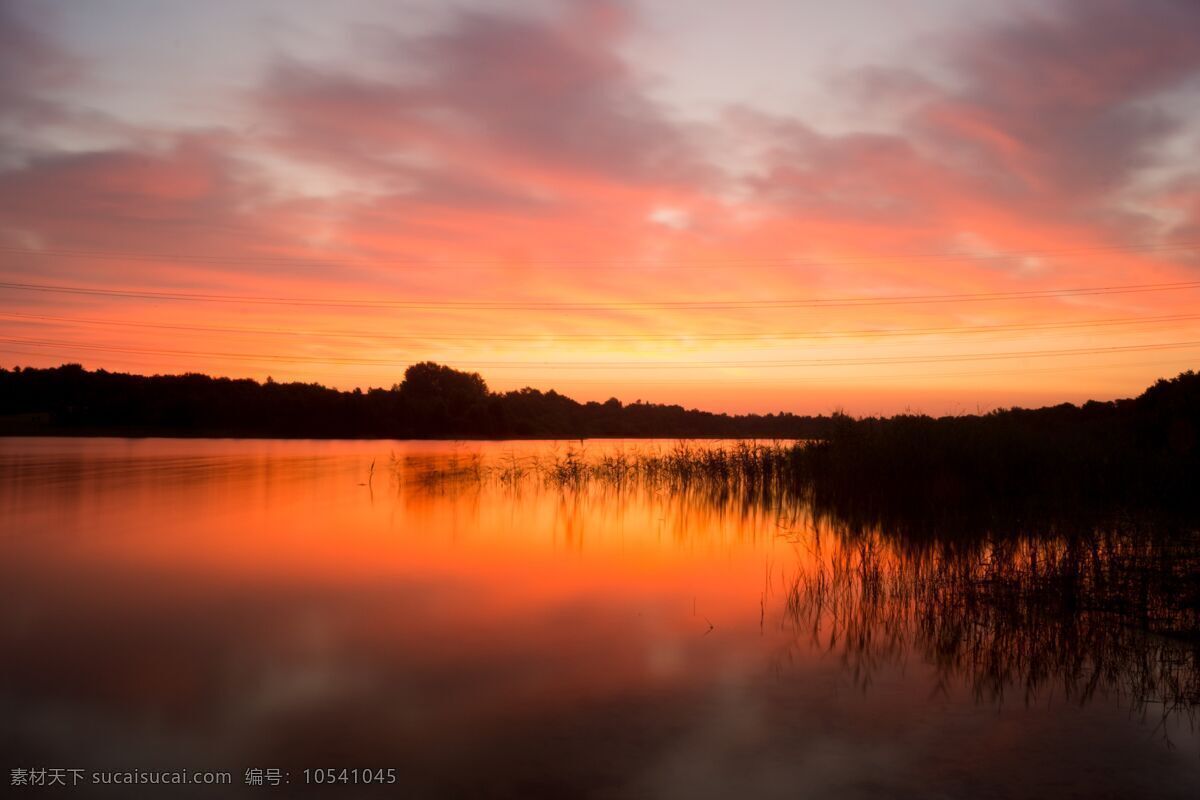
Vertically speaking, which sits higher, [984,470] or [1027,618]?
[984,470]

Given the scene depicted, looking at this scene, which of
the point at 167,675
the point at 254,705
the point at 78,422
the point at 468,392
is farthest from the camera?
the point at 468,392

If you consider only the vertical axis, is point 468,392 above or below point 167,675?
above

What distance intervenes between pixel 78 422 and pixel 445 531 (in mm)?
56324


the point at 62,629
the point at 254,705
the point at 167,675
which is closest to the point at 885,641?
the point at 254,705

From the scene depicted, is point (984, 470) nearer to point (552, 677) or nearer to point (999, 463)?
point (999, 463)

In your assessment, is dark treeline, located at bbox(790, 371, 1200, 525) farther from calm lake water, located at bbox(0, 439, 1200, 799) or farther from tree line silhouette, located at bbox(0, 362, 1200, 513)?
calm lake water, located at bbox(0, 439, 1200, 799)

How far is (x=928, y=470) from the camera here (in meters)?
19.1

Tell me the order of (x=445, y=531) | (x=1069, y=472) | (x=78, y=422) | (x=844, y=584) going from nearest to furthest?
(x=844, y=584) < (x=445, y=531) < (x=1069, y=472) < (x=78, y=422)

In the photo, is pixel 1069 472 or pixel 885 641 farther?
Result: pixel 1069 472

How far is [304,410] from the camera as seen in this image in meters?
68.4

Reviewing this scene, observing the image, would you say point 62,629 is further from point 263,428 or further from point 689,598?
point 263,428

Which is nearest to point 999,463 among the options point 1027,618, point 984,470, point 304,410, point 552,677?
point 984,470

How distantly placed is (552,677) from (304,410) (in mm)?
66331

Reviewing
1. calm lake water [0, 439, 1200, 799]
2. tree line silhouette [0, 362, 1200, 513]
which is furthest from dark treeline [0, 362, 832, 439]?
calm lake water [0, 439, 1200, 799]
